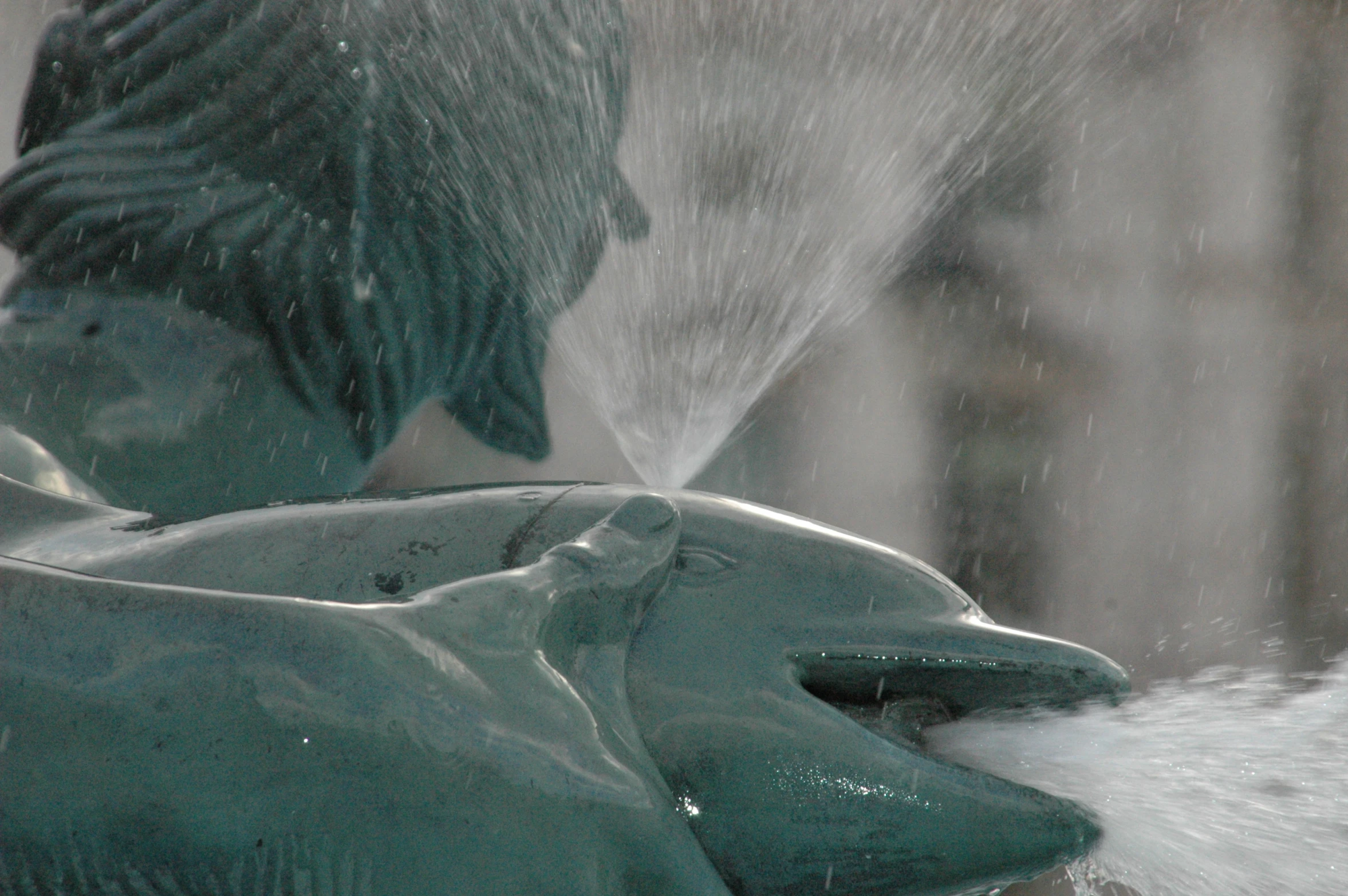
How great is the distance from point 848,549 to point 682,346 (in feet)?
7.10

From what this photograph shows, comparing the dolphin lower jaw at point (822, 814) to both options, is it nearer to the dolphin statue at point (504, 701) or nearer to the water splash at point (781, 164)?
the dolphin statue at point (504, 701)

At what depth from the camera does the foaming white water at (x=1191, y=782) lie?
0.82m

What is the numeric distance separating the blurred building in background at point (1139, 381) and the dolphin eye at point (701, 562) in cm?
624

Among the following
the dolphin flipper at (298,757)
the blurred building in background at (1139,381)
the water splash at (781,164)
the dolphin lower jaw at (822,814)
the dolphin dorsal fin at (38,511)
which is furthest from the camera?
the blurred building in background at (1139,381)

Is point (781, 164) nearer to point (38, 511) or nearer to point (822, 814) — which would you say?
point (38, 511)

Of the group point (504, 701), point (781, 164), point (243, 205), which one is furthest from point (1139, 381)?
point (504, 701)

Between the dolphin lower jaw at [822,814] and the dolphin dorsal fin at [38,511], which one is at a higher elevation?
the dolphin dorsal fin at [38,511]

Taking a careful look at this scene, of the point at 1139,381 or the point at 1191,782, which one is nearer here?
the point at 1191,782


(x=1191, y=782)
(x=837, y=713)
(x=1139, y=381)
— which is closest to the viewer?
(x=837, y=713)

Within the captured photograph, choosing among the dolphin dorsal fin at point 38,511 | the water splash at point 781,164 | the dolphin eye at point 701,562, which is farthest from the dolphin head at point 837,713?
the water splash at point 781,164

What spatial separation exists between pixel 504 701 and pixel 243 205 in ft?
2.70

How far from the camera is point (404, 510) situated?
85 centimetres

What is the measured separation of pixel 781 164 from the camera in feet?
18.0

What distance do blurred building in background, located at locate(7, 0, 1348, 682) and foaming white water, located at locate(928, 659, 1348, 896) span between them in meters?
5.98
